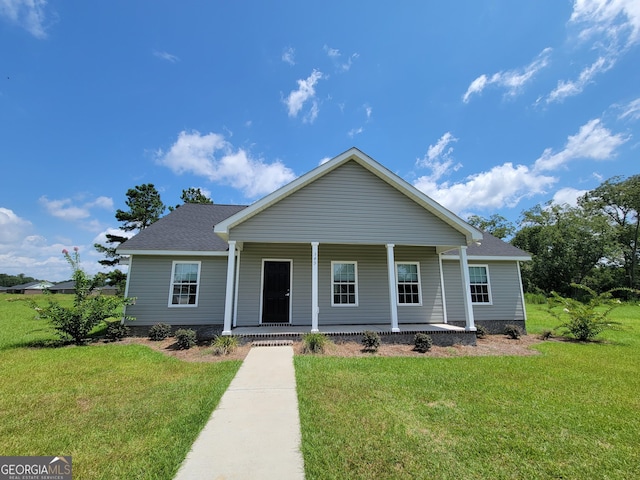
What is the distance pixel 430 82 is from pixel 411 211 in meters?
6.96

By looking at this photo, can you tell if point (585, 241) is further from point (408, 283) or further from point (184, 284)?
point (184, 284)

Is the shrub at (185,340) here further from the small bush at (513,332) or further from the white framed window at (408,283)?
the small bush at (513,332)

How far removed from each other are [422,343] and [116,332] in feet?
32.4

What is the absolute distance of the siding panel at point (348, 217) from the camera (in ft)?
28.3

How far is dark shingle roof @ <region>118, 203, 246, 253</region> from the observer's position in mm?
10008

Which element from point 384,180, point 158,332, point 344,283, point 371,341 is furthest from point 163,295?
point 384,180

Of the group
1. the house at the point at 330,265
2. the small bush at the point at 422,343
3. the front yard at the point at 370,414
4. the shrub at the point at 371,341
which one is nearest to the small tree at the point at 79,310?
the house at the point at 330,265

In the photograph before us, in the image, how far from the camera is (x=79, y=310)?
8344 millimetres

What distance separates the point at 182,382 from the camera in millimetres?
5004

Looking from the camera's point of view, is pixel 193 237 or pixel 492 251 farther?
pixel 492 251

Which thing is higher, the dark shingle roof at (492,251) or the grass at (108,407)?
the dark shingle roof at (492,251)

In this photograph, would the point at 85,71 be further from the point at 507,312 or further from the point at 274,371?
the point at 507,312

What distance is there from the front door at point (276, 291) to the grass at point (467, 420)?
3711mm

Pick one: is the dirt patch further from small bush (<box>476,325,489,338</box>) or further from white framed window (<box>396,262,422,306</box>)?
white framed window (<box>396,262,422,306</box>)
